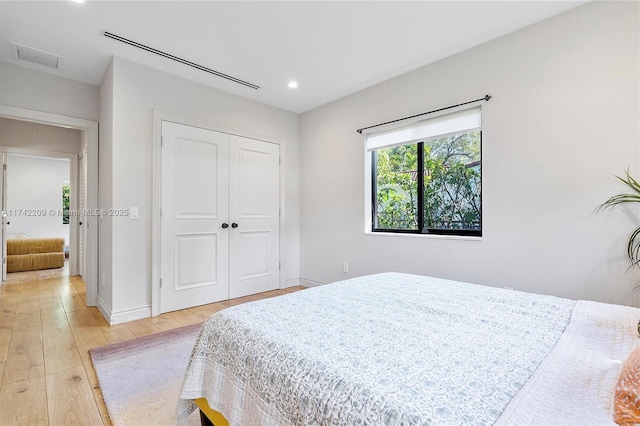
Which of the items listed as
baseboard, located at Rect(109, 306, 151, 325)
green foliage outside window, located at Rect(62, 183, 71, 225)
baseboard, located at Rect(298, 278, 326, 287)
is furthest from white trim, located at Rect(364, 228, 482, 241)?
green foliage outside window, located at Rect(62, 183, 71, 225)

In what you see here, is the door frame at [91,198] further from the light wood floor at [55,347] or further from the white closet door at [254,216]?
the white closet door at [254,216]

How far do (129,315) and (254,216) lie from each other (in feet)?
5.49

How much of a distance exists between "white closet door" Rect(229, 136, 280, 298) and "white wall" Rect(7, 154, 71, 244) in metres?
6.13

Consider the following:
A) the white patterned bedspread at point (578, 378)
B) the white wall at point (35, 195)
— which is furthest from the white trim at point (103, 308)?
the white wall at point (35, 195)

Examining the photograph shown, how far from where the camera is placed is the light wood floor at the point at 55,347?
1583 mm

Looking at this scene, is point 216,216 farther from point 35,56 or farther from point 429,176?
point 429,176

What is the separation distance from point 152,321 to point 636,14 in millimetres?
4422

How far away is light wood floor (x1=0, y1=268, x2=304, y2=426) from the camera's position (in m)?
1.58

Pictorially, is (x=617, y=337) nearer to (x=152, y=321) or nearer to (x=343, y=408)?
(x=343, y=408)

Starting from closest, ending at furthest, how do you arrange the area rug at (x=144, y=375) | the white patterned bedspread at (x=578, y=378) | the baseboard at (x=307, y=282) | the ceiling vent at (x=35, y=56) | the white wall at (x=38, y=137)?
the white patterned bedspread at (x=578, y=378) → the area rug at (x=144, y=375) → the ceiling vent at (x=35, y=56) → the baseboard at (x=307, y=282) → the white wall at (x=38, y=137)

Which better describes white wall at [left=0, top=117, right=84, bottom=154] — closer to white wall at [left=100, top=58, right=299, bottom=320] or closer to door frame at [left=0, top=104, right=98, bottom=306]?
door frame at [left=0, top=104, right=98, bottom=306]

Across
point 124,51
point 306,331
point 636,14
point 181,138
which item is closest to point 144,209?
point 181,138

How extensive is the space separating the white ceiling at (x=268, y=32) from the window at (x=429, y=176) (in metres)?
0.66

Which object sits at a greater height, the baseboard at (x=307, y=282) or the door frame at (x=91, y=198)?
the door frame at (x=91, y=198)
